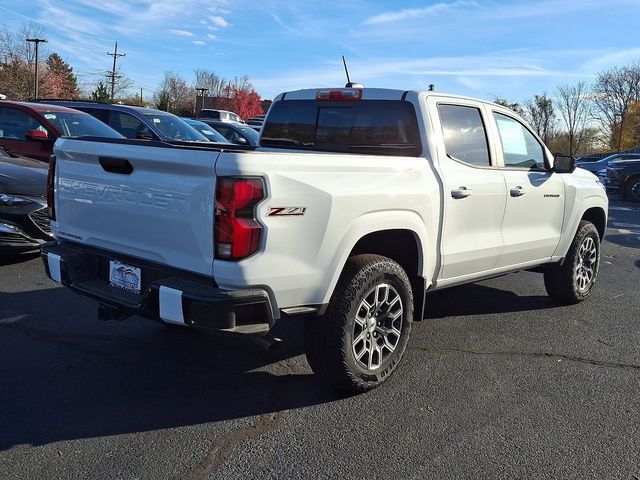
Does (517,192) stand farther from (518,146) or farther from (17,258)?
(17,258)

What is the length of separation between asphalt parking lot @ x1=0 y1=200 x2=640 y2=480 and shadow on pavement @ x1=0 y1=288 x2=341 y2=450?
12mm

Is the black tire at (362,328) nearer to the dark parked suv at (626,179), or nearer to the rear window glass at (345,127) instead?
the rear window glass at (345,127)

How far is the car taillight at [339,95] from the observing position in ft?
15.1

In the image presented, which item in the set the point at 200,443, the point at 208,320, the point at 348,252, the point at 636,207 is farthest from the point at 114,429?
the point at 636,207

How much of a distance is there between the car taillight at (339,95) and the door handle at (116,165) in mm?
1939

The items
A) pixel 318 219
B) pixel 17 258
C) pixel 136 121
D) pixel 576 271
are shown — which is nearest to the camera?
pixel 318 219

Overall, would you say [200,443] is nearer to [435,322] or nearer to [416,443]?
[416,443]

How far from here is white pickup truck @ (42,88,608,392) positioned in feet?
9.84

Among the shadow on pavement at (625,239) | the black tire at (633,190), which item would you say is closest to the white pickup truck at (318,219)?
the shadow on pavement at (625,239)

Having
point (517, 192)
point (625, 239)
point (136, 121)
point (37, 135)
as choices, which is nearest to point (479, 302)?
point (517, 192)

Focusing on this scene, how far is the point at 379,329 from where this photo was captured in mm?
3803

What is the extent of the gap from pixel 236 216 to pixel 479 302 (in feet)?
12.4

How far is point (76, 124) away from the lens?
8609 millimetres

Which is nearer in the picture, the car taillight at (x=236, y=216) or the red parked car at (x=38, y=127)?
the car taillight at (x=236, y=216)
